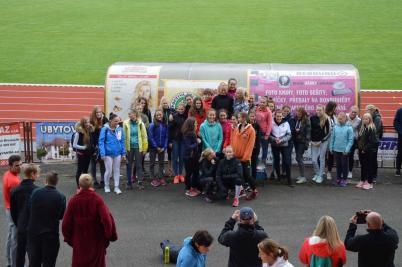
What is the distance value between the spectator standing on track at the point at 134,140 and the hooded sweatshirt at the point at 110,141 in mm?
273

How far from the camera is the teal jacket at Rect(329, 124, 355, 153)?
1477cm

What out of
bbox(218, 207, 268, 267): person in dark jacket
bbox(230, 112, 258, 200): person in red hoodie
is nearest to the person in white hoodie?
bbox(218, 207, 268, 267): person in dark jacket

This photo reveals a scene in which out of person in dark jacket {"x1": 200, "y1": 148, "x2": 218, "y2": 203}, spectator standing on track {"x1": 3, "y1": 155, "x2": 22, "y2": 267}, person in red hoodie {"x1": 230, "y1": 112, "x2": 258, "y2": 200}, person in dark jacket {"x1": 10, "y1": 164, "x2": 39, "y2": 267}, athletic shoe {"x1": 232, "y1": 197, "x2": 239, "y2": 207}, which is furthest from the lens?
person in red hoodie {"x1": 230, "y1": 112, "x2": 258, "y2": 200}

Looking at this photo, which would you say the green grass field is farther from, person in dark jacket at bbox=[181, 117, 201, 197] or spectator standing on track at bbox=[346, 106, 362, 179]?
person in dark jacket at bbox=[181, 117, 201, 197]

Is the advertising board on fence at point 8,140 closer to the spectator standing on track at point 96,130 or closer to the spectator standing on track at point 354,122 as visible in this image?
the spectator standing on track at point 96,130

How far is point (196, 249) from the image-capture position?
25.1 ft

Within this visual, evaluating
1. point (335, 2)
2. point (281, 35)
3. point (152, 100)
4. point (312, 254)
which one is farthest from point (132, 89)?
point (335, 2)

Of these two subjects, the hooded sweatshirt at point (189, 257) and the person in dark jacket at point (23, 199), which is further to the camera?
the person in dark jacket at point (23, 199)

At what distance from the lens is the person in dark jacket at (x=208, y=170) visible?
45.0 feet

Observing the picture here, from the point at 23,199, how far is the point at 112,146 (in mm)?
4917

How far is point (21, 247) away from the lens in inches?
380

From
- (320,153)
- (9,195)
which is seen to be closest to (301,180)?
(320,153)

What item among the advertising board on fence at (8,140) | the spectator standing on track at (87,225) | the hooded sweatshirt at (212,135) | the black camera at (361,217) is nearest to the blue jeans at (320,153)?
the hooded sweatshirt at (212,135)

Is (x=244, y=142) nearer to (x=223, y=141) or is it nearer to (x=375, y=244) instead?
(x=223, y=141)
